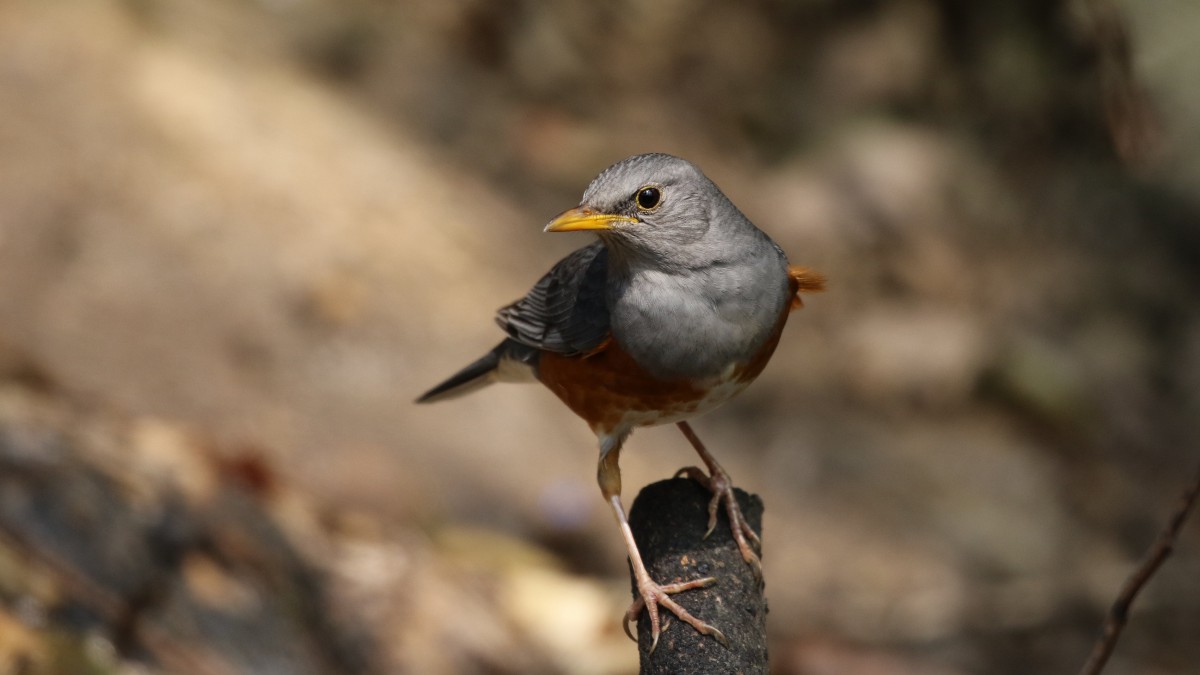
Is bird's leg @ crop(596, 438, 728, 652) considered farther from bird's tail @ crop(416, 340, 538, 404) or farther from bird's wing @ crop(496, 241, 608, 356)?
bird's tail @ crop(416, 340, 538, 404)

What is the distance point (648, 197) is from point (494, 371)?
5.21ft

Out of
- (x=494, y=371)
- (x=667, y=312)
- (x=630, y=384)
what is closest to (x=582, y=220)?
(x=667, y=312)

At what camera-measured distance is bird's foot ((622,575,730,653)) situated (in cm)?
362

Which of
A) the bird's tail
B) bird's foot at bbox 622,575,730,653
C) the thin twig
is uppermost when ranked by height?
the bird's tail

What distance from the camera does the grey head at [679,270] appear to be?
4375 mm

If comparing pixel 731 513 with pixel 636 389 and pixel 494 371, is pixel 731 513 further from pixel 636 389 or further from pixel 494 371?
pixel 494 371

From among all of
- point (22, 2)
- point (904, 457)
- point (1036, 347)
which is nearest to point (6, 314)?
point (22, 2)

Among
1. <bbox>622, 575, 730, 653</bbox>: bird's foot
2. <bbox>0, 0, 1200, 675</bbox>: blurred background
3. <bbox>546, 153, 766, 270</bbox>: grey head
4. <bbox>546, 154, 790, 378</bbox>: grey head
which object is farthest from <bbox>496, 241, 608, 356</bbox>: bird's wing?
<bbox>0, 0, 1200, 675</bbox>: blurred background

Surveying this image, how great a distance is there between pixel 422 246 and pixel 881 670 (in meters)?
4.95

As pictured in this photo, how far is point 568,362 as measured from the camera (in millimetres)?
4789

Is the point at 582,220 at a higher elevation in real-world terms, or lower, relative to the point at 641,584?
higher

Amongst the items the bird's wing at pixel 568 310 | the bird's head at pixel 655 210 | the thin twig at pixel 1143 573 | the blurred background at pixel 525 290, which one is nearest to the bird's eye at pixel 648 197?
the bird's head at pixel 655 210

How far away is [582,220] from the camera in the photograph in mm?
4273

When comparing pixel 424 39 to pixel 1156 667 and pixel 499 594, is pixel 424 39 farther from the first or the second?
pixel 1156 667
